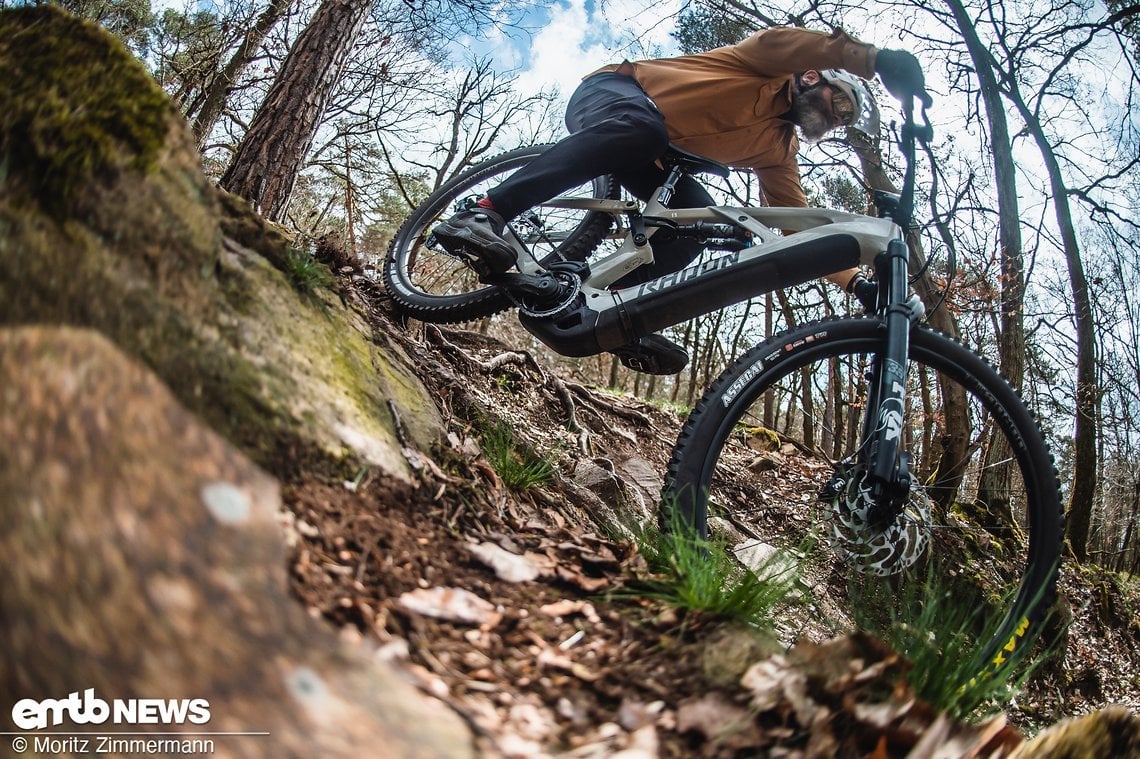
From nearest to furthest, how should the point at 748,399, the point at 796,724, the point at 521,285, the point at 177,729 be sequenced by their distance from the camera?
the point at 177,729, the point at 796,724, the point at 748,399, the point at 521,285

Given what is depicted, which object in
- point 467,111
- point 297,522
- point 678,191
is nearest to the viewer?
point 297,522

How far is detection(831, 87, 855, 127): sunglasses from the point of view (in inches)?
102

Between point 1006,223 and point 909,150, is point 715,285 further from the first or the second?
point 1006,223

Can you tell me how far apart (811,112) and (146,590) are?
9.28ft

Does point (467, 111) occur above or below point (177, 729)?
above

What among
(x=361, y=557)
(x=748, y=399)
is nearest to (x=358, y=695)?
(x=361, y=557)

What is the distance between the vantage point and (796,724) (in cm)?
101

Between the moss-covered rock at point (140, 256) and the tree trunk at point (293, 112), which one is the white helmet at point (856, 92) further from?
the tree trunk at point (293, 112)

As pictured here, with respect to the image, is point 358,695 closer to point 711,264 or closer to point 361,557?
point 361,557

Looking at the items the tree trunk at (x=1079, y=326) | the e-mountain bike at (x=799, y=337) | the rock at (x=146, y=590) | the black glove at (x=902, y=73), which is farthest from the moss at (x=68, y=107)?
the tree trunk at (x=1079, y=326)

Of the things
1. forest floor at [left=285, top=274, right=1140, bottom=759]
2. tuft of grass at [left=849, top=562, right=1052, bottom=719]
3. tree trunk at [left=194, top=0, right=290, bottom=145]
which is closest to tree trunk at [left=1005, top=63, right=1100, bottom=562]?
tuft of grass at [left=849, top=562, right=1052, bottom=719]

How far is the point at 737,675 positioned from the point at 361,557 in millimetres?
708

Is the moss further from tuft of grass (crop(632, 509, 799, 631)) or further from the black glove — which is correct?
the black glove

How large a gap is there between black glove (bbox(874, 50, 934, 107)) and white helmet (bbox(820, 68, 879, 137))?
0.78 ft
